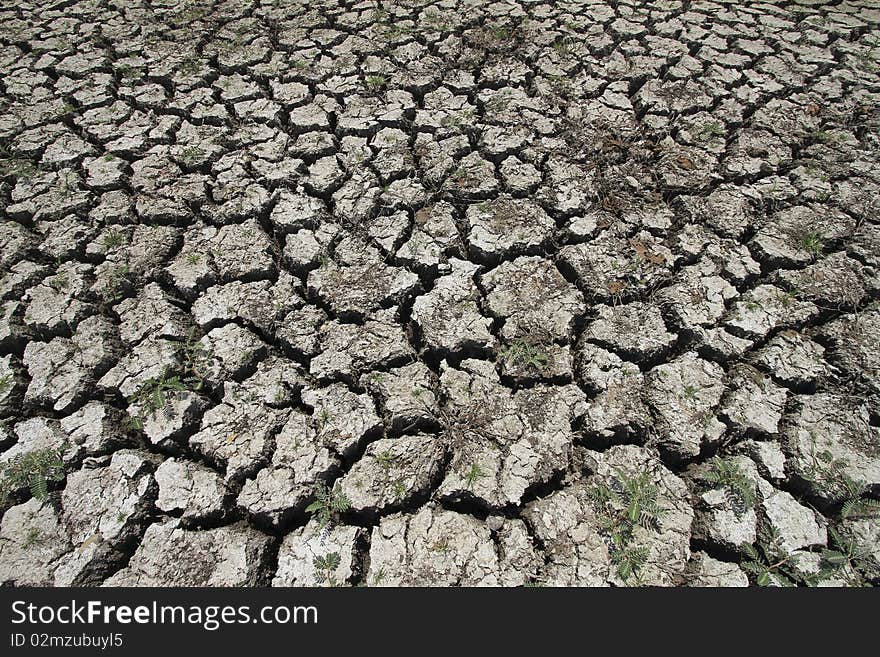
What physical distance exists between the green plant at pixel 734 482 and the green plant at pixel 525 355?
57 cm

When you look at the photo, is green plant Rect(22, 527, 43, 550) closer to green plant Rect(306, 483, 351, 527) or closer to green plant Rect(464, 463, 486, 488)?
green plant Rect(306, 483, 351, 527)

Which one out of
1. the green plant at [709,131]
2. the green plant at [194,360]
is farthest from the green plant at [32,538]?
the green plant at [709,131]

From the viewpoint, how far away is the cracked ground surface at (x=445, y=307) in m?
1.51

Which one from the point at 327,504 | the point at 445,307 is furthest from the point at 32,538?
the point at 445,307

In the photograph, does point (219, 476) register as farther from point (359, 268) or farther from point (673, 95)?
point (673, 95)

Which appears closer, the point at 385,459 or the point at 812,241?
the point at 385,459

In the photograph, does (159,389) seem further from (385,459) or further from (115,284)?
(385,459)

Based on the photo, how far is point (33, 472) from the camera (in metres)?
1.61

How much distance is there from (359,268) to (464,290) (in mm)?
398

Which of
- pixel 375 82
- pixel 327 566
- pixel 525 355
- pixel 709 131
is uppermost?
pixel 375 82

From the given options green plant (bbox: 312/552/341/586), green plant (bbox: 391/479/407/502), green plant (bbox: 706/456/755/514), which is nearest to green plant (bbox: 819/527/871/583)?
green plant (bbox: 706/456/755/514)

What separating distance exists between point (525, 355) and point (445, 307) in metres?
0.33

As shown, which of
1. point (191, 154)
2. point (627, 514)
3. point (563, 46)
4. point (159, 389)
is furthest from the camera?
point (563, 46)

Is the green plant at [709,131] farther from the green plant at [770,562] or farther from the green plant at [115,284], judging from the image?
the green plant at [115,284]
